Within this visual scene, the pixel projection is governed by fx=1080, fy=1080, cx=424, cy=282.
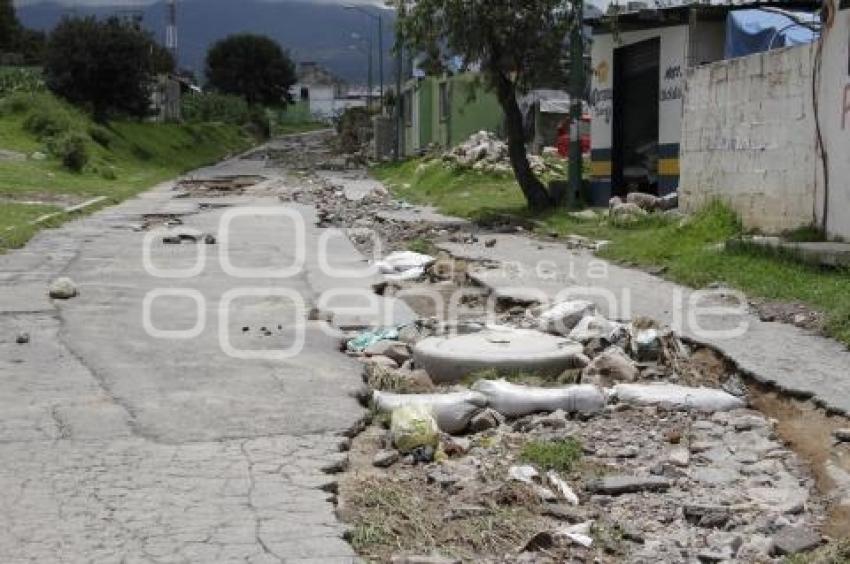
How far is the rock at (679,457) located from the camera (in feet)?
17.1

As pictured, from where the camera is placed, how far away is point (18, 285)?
10844mm

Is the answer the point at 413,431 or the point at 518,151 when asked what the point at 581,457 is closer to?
the point at 413,431

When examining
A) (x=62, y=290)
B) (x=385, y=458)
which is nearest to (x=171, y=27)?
(x=62, y=290)

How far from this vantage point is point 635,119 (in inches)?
762

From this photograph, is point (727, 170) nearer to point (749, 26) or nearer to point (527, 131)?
point (749, 26)

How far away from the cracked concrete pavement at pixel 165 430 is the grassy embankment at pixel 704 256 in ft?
10.3

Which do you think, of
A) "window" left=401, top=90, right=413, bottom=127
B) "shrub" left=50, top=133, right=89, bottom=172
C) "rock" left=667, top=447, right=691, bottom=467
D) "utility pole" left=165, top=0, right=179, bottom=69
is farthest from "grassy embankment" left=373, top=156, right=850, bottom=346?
"utility pole" left=165, top=0, right=179, bottom=69

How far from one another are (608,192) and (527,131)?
43.2 ft

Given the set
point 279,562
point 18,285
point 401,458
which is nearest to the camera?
point 279,562

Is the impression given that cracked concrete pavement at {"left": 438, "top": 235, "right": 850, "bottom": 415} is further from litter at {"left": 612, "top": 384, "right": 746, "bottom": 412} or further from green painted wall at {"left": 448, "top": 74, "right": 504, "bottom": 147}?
green painted wall at {"left": 448, "top": 74, "right": 504, "bottom": 147}

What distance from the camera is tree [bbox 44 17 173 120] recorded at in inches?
1726

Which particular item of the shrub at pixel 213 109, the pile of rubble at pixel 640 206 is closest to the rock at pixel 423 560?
the pile of rubble at pixel 640 206

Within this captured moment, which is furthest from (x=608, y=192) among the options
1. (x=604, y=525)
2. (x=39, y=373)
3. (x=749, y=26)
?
(x=604, y=525)

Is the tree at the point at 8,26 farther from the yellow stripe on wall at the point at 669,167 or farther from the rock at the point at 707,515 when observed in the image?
the rock at the point at 707,515
